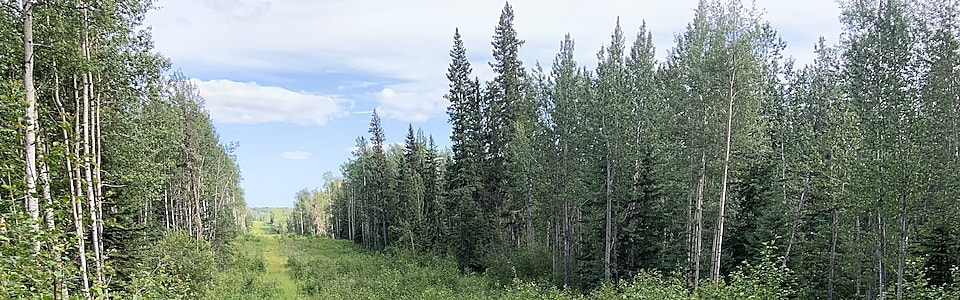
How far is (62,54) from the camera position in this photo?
953cm

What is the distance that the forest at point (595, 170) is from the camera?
8.39 meters

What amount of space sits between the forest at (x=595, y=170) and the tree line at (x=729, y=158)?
83 millimetres

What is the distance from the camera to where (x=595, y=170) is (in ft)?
69.4

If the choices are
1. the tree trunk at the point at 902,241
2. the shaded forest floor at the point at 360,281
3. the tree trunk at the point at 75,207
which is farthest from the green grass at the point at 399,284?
the tree trunk at the point at 75,207

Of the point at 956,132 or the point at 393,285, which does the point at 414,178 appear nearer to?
the point at 393,285

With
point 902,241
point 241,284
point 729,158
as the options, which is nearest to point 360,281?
point 241,284

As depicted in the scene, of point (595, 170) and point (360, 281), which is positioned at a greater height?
point (595, 170)

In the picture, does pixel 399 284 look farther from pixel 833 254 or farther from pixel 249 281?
pixel 833 254

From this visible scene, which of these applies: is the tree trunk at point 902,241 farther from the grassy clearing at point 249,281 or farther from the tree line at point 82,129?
the grassy clearing at point 249,281

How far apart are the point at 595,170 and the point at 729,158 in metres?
5.99

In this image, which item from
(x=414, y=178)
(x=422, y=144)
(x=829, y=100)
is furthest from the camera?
(x=422, y=144)

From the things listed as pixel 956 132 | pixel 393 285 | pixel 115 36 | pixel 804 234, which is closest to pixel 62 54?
pixel 115 36

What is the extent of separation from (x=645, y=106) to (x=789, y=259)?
715cm

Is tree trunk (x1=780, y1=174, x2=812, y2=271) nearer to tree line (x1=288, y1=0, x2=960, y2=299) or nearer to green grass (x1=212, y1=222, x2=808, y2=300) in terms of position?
tree line (x1=288, y1=0, x2=960, y2=299)
